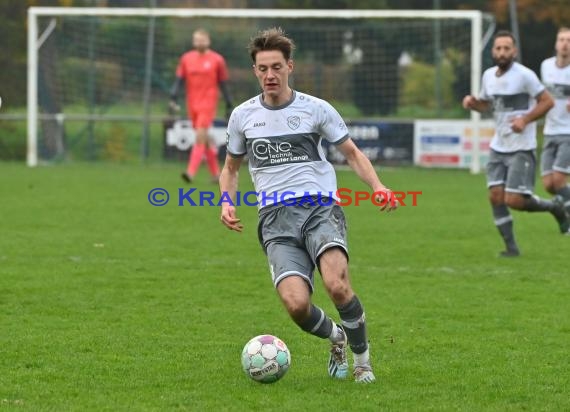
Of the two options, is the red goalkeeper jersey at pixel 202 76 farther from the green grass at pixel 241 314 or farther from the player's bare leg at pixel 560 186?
the player's bare leg at pixel 560 186

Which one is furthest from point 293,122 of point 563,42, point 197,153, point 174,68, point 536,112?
point 174,68

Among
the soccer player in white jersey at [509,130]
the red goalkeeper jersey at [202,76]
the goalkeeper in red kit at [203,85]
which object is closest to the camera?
the soccer player in white jersey at [509,130]

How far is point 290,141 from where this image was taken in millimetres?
6480

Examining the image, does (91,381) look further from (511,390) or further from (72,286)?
(72,286)

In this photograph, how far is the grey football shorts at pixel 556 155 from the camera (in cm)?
1294

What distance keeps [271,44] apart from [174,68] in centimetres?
1966

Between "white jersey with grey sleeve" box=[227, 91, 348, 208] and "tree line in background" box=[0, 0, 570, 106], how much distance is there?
21.2 m

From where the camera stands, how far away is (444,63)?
82.2 feet

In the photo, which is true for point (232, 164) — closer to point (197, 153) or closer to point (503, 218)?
point (503, 218)

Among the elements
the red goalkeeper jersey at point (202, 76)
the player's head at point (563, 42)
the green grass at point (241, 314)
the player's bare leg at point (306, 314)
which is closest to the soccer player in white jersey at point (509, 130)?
the green grass at point (241, 314)

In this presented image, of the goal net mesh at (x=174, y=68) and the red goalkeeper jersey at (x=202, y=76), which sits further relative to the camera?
the goal net mesh at (x=174, y=68)

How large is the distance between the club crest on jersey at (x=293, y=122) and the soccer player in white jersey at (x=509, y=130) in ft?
16.4

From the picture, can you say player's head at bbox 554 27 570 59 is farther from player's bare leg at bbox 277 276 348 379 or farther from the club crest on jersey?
player's bare leg at bbox 277 276 348 379

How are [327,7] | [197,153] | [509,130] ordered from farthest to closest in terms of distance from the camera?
[327,7] → [197,153] → [509,130]
